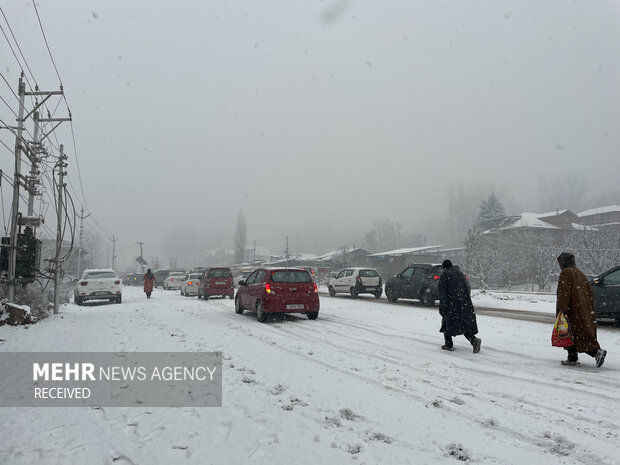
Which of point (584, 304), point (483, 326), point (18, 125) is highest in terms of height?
point (18, 125)

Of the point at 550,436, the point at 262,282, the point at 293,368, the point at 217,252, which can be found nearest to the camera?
the point at 550,436

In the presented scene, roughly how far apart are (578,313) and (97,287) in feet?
62.8

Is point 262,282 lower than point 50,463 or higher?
higher

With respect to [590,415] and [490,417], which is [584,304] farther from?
[490,417]

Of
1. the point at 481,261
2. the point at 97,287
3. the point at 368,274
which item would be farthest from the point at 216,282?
the point at 481,261

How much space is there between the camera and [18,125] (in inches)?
576

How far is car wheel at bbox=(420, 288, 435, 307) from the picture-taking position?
663 inches

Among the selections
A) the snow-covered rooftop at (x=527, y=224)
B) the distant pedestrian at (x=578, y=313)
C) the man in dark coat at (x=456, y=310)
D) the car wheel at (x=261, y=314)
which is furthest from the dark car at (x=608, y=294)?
the snow-covered rooftop at (x=527, y=224)

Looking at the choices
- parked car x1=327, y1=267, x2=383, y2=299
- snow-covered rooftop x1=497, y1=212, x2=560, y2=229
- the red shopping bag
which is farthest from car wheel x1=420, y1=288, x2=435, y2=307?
snow-covered rooftop x1=497, y1=212, x2=560, y2=229

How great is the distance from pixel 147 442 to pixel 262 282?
28.3 ft

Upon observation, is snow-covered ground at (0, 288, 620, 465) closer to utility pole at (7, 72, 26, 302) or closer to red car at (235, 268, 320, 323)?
red car at (235, 268, 320, 323)

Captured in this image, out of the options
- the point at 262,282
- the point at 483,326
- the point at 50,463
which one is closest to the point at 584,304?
the point at 483,326

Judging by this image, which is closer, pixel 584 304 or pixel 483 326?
pixel 584 304

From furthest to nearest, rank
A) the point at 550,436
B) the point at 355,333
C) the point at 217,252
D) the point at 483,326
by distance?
the point at 217,252 < the point at 483,326 < the point at 355,333 < the point at 550,436
